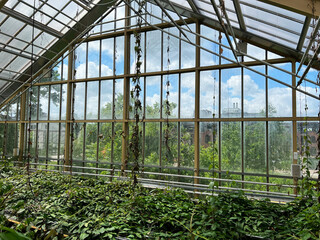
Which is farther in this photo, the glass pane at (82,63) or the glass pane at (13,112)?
the glass pane at (13,112)

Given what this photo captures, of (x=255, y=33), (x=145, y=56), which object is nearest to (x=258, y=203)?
(x=255, y=33)

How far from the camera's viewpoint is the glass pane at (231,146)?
7086 millimetres

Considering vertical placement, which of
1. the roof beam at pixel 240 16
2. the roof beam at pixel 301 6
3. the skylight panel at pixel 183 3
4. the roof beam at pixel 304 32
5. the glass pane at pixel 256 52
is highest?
the skylight panel at pixel 183 3

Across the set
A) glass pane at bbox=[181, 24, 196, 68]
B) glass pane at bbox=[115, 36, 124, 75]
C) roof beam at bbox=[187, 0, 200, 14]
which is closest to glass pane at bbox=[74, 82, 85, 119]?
glass pane at bbox=[115, 36, 124, 75]

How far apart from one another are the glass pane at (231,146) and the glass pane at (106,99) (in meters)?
4.35

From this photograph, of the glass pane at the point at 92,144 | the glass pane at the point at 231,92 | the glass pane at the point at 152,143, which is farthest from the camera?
the glass pane at the point at 92,144

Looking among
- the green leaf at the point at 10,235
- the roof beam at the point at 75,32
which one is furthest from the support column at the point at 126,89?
the green leaf at the point at 10,235

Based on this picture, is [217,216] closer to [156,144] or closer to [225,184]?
[225,184]

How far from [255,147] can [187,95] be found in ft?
8.87

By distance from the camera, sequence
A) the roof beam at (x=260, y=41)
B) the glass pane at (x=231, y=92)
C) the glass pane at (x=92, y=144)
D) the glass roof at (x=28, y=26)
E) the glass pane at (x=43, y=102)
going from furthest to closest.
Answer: the glass pane at (x=43, y=102), the glass pane at (x=92, y=144), the glass roof at (x=28, y=26), the glass pane at (x=231, y=92), the roof beam at (x=260, y=41)

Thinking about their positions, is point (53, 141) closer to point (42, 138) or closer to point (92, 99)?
point (42, 138)

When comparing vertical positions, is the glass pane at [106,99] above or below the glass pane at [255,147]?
above

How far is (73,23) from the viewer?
913cm

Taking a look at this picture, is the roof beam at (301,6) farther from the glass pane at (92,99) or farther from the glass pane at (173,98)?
the glass pane at (92,99)
